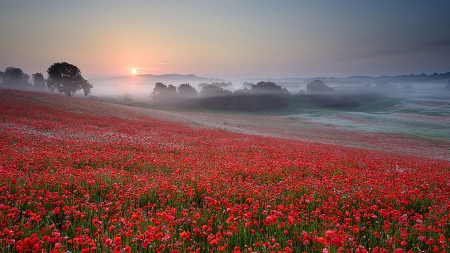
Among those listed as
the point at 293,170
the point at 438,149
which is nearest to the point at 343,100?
the point at 438,149

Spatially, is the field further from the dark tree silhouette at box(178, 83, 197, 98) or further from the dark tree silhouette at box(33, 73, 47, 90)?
the dark tree silhouette at box(33, 73, 47, 90)

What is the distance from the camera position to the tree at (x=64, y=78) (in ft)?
261

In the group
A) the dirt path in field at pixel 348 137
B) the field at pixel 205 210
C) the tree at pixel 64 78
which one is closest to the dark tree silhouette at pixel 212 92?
the tree at pixel 64 78

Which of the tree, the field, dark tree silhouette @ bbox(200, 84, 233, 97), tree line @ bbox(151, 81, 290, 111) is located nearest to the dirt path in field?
the field

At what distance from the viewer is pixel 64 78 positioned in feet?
268

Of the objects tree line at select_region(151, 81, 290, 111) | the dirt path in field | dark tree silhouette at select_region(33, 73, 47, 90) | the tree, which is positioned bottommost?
the dirt path in field

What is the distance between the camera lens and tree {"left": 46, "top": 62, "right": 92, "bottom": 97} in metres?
79.6

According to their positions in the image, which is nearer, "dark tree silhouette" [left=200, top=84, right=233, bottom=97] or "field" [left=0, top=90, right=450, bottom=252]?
"field" [left=0, top=90, right=450, bottom=252]

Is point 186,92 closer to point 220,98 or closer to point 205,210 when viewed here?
point 220,98

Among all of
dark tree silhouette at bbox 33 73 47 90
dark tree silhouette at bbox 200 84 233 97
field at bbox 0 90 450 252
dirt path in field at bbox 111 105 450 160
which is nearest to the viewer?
field at bbox 0 90 450 252

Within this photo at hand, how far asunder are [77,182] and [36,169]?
9.38 ft

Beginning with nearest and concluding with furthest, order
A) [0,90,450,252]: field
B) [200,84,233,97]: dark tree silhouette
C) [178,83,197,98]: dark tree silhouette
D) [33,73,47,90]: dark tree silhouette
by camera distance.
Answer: [0,90,450,252]: field, [178,83,197,98]: dark tree silhouette, [200,84,233,97]: dark tree silhouette, [33,73,47,90]: dark tree silhouette

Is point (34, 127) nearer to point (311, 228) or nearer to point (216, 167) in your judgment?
point (216, 167)

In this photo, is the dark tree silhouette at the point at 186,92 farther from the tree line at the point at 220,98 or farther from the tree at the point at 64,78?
the tree at the point at 64,78
